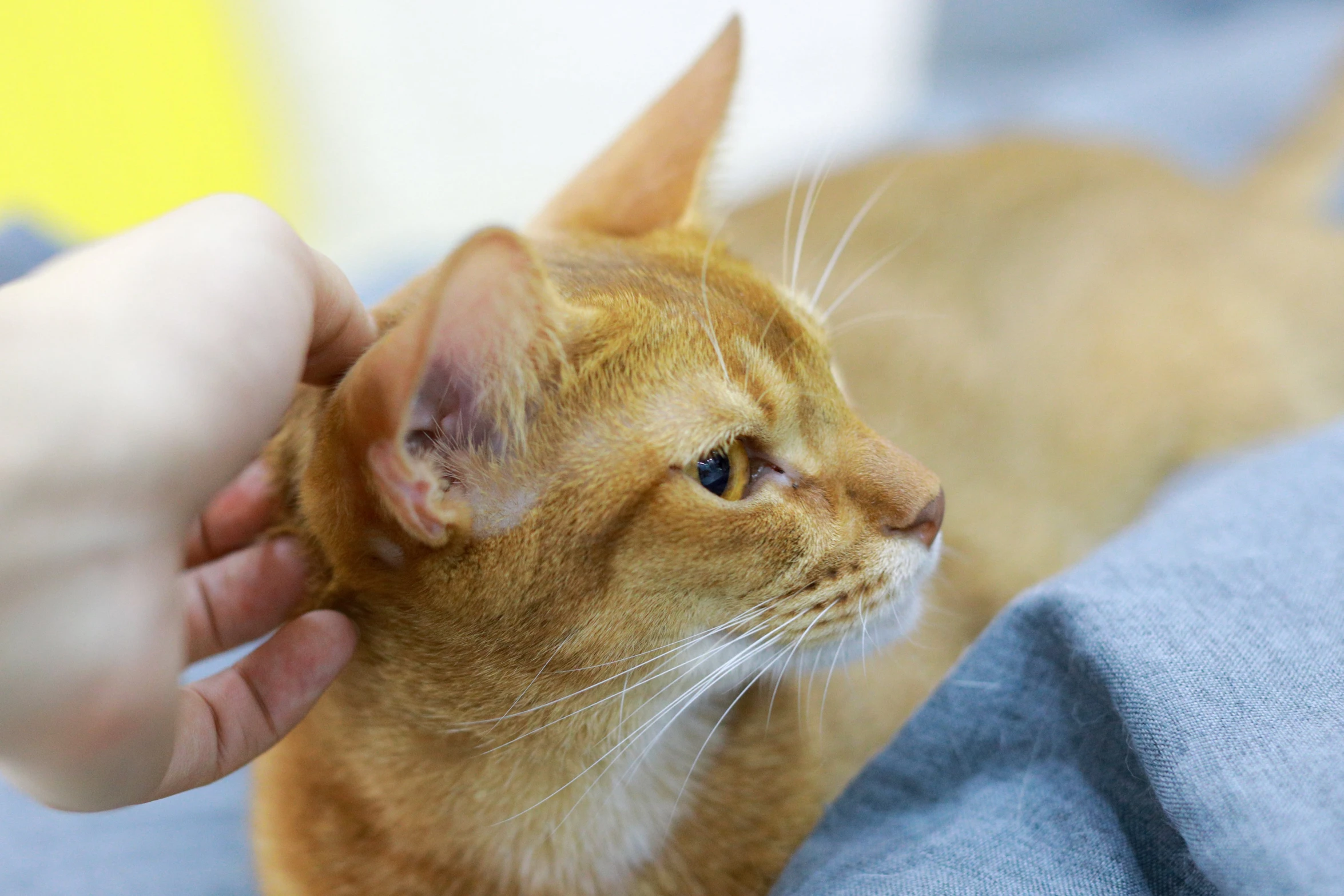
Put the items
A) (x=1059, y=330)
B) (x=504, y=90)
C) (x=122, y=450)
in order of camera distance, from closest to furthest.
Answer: (x=122, y=450)
(x=1059, y=330)
(x=504, y=90)

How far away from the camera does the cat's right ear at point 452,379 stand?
0.64 meters

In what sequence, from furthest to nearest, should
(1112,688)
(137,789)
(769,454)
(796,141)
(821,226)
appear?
(796,141), (821,226), (769,454), (1112,688), (137,789)

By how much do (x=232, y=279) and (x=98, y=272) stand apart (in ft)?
0.23

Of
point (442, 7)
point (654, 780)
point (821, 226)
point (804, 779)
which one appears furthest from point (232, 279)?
point (442, 7)

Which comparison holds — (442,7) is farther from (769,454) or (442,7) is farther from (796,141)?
(769,454)

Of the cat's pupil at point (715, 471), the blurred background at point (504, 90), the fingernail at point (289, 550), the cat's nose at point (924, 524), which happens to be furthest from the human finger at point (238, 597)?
the blurred background at point (504, 90)

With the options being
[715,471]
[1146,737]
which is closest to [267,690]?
[715,471]

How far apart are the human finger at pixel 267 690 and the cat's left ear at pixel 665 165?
19.8 inches

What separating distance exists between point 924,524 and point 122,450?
0.66 metres

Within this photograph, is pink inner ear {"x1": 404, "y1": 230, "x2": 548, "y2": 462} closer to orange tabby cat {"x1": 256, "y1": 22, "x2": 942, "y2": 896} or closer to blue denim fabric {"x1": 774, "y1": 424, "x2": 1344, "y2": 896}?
orange tabby cat {"x1": 256, "y1": 22, "x2": 942, "y2": 896}

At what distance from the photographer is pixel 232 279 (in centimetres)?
60

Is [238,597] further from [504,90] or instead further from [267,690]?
[504,90]

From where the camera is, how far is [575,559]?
82 cm

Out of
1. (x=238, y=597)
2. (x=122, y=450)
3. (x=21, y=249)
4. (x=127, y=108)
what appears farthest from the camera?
(x=127, y=108)
